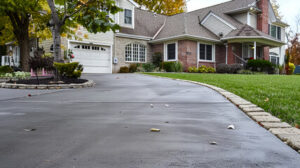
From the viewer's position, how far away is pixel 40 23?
40.3 ft

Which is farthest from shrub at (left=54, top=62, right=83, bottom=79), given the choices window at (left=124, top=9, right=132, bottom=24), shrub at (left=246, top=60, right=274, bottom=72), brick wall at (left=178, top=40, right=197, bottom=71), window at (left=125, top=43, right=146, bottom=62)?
shrub at (left=246, top=60, right=274, bottom=72)

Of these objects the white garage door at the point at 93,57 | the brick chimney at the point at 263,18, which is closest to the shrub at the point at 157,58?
the white garage door at the point at 93,57

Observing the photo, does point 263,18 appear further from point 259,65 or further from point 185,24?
point 185,24

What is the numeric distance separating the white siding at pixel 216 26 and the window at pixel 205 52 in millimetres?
1639

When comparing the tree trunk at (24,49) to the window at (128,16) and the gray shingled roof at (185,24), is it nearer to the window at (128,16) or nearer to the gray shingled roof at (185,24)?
the gray shingled roof at (185,24)

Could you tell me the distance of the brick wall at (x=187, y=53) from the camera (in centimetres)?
1727

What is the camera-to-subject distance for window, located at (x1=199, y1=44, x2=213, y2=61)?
725 inches

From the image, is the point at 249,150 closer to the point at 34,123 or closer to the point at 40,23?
the point at 34,123

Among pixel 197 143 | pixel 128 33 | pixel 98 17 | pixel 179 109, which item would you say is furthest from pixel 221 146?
pixel 128 33

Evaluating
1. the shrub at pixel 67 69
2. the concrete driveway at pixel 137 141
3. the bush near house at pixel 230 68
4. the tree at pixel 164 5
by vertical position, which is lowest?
the concrete driveway at pixel 137 141

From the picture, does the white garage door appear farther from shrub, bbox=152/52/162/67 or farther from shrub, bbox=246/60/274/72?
shrub, bbox=246/60/274/72

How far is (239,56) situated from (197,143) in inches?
744

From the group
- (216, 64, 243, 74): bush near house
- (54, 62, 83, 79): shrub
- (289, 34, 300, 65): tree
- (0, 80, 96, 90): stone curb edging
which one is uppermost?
(289, 34, 300, 65): tree

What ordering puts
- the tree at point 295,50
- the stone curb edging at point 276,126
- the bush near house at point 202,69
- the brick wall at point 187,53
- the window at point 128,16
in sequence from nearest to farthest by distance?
the stone curb edging at point 276,126
the bush near house at point 202,69
the brick wall at point 187,53
the window at point 128,16
the tree at point 295,50
